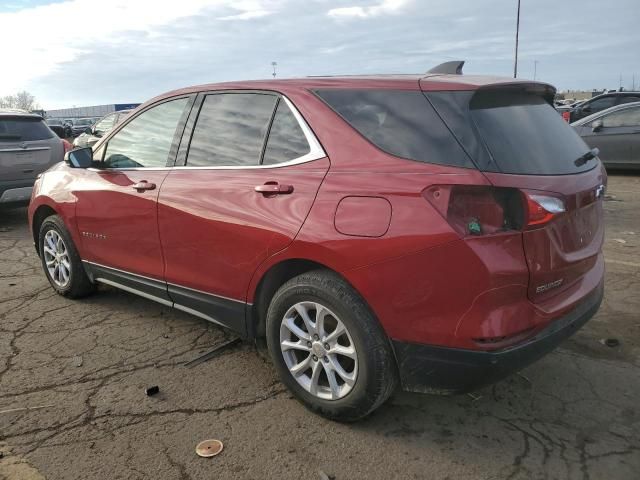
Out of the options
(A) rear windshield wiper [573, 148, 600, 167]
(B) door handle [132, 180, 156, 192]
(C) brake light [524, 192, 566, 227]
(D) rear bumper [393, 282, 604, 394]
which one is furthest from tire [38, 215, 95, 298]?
(A) rear windshield wiper [573, 148, 600, 167]

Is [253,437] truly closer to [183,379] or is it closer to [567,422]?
[183,379]

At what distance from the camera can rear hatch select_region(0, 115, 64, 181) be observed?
25.1 ft

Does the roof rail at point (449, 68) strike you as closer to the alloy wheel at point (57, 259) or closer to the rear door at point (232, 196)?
the rear door at point (232, 196)

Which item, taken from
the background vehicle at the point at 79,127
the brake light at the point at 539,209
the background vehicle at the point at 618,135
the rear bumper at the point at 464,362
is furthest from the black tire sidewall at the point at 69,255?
the background vehicle at the point at 79,127

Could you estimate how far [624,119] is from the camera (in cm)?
1112

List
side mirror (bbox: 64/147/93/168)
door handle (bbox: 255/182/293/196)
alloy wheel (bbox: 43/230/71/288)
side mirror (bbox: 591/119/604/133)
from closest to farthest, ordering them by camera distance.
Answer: door handle (bbox: 255/182/293/196) → side mirror (bbox: 64/147/93/168) → alloy wheel (bbox: 43/230/71/288) → side mirror (bbox: 591/119/604/133)

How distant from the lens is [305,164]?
9.40 ft

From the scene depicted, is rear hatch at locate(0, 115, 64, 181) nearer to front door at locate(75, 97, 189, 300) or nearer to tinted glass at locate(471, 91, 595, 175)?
front door at locate(75, 97, 189, 300)

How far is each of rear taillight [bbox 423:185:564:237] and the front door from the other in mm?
2036

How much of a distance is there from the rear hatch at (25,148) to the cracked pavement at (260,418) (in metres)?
4.48

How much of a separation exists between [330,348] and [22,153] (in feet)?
22.4

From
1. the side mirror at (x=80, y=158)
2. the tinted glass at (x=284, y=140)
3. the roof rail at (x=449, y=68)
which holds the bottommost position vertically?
the side mirror at (x=80, y=158)

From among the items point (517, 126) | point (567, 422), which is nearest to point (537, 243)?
point (517, 126)

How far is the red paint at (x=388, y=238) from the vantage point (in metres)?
2.32
